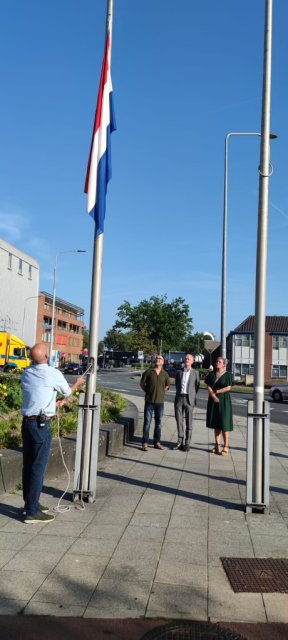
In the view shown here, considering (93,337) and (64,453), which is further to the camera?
(64,453)

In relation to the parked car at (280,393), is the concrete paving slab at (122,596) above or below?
below

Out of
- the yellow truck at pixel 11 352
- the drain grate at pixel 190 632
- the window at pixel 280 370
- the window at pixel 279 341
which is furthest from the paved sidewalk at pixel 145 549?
the window at pixel 280 370

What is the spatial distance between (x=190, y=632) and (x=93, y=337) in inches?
147

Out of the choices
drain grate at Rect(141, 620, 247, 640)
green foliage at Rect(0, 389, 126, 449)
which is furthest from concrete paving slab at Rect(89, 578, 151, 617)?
green foliage at Rect(0, 389, 126, 449)

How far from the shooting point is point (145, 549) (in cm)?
481

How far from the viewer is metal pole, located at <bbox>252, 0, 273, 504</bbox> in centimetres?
608

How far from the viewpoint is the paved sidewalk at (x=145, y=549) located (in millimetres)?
3734

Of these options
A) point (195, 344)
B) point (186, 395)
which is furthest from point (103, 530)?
point (195, 344)

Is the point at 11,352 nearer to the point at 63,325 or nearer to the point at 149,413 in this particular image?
the point at 149,413

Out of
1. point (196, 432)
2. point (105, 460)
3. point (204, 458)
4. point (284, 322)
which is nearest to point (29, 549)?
point (105, 460)

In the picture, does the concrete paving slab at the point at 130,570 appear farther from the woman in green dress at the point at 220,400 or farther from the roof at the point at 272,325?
the roof at the point at 272,325

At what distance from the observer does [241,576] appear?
4.29m

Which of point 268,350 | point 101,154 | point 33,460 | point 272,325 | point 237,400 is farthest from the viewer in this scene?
point 272,325

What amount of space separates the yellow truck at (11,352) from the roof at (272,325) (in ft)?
143
